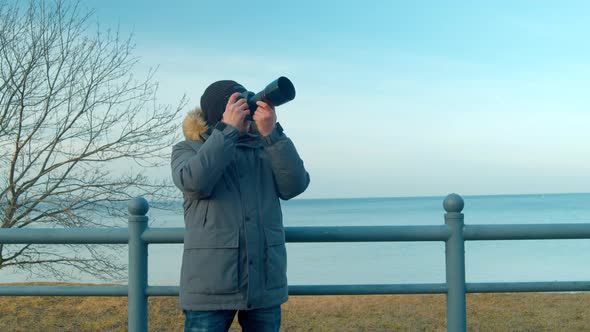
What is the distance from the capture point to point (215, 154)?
2422mm

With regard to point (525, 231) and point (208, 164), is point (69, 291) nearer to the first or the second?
point (208, 164)

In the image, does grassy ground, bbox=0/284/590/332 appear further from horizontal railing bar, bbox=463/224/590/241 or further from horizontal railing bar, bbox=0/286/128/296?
horizontal railing bar, bbox=0/286/128/296

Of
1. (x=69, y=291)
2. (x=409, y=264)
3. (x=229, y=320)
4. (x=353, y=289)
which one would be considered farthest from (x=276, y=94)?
(x=409, y=264)

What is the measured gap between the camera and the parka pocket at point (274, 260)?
2518 millimetres

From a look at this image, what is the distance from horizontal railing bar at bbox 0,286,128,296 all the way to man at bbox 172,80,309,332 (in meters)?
0.86

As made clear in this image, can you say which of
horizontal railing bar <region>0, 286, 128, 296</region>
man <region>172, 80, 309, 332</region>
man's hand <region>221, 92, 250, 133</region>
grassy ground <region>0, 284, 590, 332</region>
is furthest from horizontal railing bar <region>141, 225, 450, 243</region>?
grassy ground <region>0, 284, 590, 332</region>

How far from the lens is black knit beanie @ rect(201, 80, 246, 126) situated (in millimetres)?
2629

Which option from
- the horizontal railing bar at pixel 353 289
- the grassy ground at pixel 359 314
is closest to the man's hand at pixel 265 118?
the horizontal railing bar at pixel 353 289

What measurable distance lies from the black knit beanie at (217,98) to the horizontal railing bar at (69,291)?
114cm

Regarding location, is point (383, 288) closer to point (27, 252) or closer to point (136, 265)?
point (136, 265)

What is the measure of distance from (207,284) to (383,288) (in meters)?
1.05

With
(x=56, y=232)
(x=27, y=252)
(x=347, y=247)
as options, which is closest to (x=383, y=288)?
(x=56, y=232)

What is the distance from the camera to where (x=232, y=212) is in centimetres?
251

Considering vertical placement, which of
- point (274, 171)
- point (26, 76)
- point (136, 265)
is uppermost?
point (26, 76)
